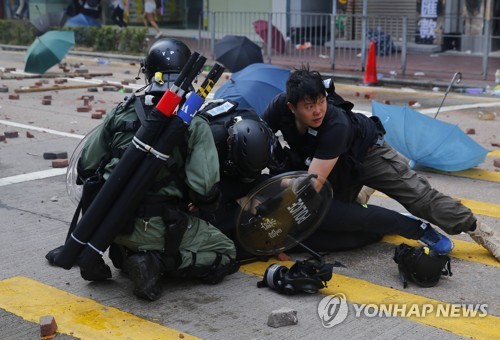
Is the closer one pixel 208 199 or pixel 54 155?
pixel 208 199

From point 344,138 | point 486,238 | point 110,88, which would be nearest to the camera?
point 344,138

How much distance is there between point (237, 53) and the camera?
1341 centimetres

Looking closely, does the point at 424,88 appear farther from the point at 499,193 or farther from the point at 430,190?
the point at 430,190

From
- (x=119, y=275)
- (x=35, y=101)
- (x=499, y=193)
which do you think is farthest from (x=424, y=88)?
(x=119, y=275)

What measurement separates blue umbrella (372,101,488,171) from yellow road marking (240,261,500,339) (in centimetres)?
269

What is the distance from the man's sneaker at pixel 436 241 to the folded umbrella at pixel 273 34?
13.7 meters

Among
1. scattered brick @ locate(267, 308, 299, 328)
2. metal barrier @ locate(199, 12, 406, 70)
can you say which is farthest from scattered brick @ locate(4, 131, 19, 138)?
metal barrier @ locate(199, 12, 406, 70)

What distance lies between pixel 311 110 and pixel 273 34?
46.3 ft

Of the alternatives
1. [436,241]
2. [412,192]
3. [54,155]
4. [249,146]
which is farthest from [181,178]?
[54,155]

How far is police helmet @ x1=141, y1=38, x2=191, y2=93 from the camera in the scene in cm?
485

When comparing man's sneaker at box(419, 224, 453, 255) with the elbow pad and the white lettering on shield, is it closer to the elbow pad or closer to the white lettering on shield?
the white lettering on shield

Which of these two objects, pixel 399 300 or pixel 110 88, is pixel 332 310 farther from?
pixel 110 88

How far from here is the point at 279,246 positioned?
5.11 metres

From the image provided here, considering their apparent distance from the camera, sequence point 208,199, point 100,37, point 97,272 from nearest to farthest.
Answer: point 208,199 < point 97,272 < point 100,37
